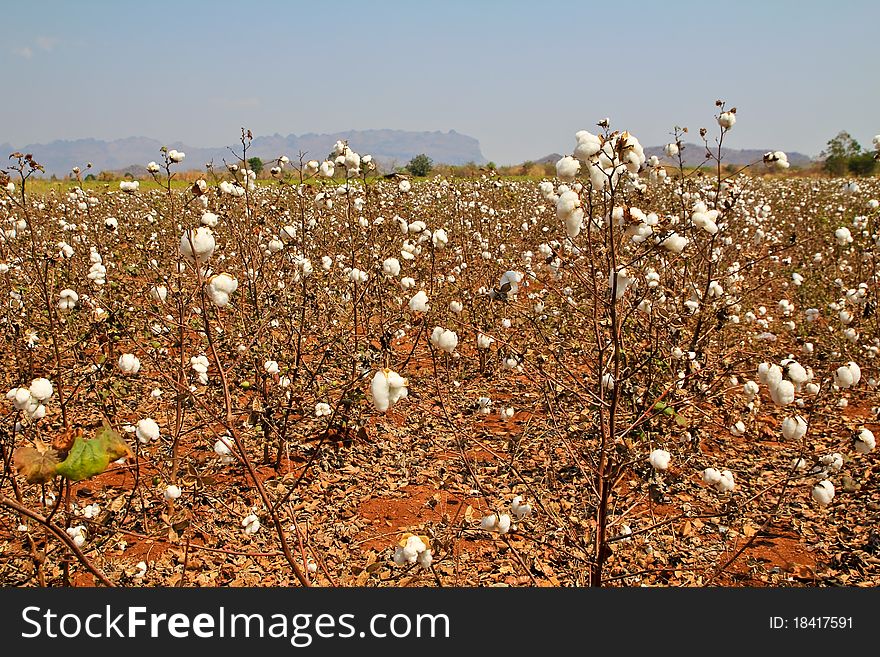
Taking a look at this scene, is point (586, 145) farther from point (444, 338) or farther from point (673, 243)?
point (444, 338)

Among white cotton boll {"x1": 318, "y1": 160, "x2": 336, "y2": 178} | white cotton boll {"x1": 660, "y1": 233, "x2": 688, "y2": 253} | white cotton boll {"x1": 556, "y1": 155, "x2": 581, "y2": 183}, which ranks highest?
white cotton boll {"x1": 318, "y1": 160, "x2": 336, "y2": 178}

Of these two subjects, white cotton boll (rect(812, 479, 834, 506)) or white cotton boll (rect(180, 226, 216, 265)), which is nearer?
white cotton boll (rect(180, 226, 216, 265))

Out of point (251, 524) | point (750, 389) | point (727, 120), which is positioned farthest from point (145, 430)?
point (727, 120)

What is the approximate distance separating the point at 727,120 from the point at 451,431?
2.54 meters

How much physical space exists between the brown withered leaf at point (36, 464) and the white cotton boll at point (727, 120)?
366 centimetres

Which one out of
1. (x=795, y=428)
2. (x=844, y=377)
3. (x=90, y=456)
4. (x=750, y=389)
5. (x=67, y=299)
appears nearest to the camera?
(x=90, y=456)

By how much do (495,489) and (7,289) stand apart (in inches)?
137

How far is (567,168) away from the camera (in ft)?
5.85

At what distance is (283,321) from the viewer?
5.02 meters

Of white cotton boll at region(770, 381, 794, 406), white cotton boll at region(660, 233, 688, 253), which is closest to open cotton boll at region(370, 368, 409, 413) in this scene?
white cotton boll at region(660, 233, 688, 253)

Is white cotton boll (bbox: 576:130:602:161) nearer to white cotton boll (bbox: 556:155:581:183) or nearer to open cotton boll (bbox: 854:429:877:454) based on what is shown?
white cotton boll (bbox: 556:155:581:183)

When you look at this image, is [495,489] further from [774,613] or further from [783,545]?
[774,613]

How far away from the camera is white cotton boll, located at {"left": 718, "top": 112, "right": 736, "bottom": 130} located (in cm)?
352

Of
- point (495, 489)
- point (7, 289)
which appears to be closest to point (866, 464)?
point (495, 489)
